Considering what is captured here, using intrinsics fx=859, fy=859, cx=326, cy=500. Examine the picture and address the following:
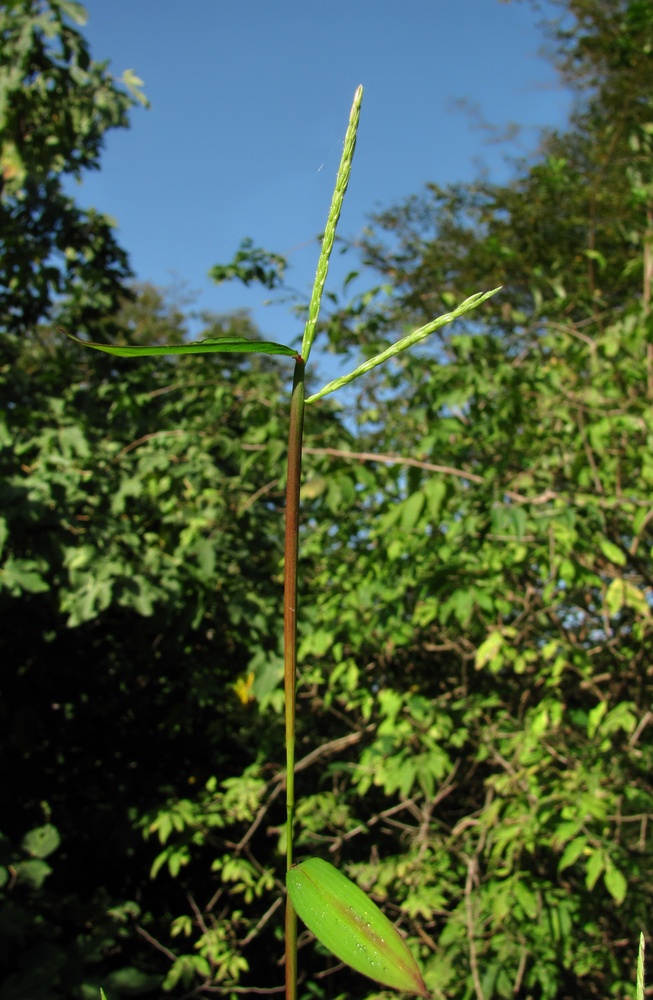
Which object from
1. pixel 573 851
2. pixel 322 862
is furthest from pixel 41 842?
pixel 322 862

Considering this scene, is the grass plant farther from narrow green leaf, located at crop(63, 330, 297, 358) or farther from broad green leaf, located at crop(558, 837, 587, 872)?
broad green leaf, located at crop(558, 837, 587, 872)

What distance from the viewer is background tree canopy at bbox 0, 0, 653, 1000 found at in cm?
249

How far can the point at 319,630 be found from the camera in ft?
9.59

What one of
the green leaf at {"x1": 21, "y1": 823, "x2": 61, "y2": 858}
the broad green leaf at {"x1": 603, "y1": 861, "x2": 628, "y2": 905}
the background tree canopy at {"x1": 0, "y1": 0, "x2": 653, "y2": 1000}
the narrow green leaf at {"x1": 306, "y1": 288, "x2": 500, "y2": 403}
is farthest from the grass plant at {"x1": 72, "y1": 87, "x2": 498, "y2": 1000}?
the green leaf at {"x1": 21, "y1": 823, "x2": 61, "y2": 858}

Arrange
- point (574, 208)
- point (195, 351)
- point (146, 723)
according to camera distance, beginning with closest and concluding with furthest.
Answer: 1. point (195, 351)
2. point (146, 723)
3. point (574, 208)

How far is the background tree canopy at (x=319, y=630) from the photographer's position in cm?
249

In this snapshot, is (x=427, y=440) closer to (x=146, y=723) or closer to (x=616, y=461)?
(x=616, y=461)

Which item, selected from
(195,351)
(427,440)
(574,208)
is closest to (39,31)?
(427,440)

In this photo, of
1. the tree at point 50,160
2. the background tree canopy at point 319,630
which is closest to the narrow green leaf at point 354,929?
the background tree canopy at point 319,630

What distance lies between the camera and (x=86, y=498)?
3139 mm

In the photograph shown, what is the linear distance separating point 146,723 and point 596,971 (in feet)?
Result: 7.13

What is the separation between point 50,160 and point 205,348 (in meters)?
3.93

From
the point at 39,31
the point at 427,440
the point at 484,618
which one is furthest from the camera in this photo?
the point at 39,31

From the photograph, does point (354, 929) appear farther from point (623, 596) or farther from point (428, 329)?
point (623, 596)
